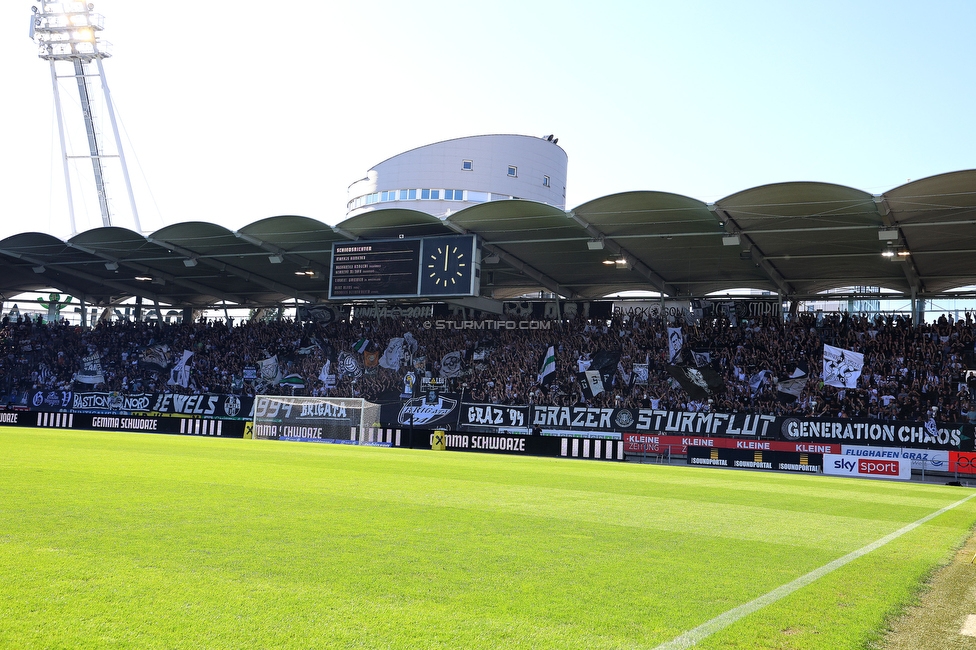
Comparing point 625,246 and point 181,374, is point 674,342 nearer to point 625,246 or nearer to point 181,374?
point 625,246

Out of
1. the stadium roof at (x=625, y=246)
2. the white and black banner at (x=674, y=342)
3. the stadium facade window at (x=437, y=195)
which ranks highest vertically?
the stadium facade window at (x=437, y=195)

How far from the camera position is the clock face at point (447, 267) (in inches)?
1447

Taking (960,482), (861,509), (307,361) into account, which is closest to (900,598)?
(861,509)

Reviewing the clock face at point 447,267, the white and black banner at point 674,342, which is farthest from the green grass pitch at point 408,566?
the white and black banner at point 674,342

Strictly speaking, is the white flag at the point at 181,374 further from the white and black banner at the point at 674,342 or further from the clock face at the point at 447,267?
the white and black banner at the point at 674,342

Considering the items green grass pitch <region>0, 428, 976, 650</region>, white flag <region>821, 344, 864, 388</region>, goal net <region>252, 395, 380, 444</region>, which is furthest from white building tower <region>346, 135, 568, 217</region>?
green grass pitch <region>0, 428, 976, 650</region>

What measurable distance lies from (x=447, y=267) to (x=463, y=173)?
31553 mm

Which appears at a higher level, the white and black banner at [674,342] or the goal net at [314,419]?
the white and black banner at [674,342]

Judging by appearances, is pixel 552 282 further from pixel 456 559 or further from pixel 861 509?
pixel 456 559

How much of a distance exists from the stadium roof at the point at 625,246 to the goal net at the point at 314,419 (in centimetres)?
769

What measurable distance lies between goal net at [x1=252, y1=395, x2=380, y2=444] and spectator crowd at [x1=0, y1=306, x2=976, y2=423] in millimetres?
4982

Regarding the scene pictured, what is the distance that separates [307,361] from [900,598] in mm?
43286

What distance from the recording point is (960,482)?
29.1m

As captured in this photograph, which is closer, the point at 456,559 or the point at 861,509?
the point at 456,559
